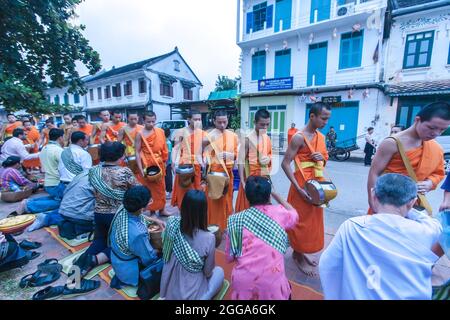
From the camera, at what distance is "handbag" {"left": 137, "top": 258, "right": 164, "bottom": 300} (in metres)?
2.03

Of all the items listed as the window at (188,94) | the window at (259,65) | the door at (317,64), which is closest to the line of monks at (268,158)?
the door at (317,64)

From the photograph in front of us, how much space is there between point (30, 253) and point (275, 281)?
9.21 ft

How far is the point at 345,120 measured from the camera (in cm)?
1218

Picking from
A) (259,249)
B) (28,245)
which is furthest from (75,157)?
(259,249)

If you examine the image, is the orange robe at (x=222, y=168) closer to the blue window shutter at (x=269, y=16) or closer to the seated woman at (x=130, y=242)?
the seated woman at (x=130, y=242)

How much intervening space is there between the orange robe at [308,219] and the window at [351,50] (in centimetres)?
1172

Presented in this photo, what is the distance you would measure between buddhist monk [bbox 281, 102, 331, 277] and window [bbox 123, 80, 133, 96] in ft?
70.9

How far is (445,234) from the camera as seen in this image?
1.27 meters

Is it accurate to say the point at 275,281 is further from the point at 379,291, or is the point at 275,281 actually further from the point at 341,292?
the point at 379,291

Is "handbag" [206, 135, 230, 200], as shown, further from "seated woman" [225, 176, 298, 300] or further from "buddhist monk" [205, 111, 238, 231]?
"seated woman" [225, 176, 298, 300]

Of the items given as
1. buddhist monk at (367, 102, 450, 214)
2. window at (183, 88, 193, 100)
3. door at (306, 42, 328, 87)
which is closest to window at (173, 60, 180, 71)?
window at (183, 88, 193, 100)

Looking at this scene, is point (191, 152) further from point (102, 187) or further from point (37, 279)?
point (37, 279)

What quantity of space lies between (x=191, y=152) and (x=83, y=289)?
6.86 ft
